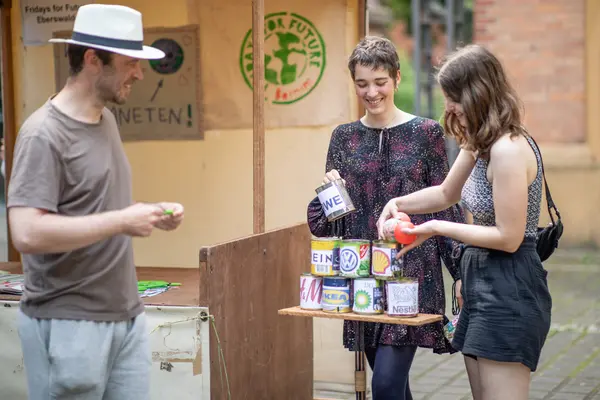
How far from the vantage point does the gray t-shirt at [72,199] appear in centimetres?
316

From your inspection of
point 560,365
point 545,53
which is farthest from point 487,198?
point 545,53

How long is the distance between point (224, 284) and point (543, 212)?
8.22 m

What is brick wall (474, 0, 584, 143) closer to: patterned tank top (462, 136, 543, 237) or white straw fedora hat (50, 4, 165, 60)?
patterned tank top (462, 136, 543, 237)

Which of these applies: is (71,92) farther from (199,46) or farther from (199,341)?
(199,46)

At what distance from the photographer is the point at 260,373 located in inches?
202

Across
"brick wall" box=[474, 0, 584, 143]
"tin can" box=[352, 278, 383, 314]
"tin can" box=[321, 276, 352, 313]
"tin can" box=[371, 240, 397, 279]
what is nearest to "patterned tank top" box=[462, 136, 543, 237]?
"tin can" box=[371, 240, 397, 279]

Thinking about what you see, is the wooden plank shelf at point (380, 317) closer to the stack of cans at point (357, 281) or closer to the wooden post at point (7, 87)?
the stack of cans at point (357, 281)

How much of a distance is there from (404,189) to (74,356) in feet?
5.33

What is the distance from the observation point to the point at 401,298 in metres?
4.00

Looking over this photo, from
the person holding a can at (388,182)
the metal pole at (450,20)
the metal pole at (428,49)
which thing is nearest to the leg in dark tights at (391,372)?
the person holding a can at (388,182)

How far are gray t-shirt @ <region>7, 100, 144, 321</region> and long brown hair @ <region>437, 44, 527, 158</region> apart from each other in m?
1.18

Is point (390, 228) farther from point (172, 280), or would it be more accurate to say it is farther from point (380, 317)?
point (172, 280)

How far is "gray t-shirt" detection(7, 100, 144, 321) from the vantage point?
10.4ft

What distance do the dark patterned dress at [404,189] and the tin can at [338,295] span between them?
0.88ft
